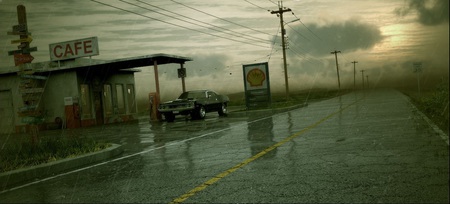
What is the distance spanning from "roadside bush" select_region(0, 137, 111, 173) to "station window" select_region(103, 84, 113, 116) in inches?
692

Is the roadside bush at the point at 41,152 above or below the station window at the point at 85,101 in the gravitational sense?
below

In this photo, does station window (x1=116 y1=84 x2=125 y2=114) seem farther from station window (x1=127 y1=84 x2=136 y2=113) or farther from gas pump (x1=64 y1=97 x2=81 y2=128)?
gas pump (x1=64 y1=97 x2=81 y2=128)

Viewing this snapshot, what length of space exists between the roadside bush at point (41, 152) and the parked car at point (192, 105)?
12.0 meters

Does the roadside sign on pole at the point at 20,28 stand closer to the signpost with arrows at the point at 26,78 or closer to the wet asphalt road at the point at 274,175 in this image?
the signpost with arrows at the point at 26,78

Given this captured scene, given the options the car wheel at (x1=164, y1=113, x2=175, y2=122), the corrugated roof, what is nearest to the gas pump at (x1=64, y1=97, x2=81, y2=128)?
the corrugated roof

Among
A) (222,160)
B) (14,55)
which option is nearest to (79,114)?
(14,55)

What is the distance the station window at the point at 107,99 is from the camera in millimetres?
27270

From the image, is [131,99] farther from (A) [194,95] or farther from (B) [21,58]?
(B) [21,58]

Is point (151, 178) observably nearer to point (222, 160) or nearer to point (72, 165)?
point (222, 160)

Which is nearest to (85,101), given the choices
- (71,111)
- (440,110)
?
(71,111)

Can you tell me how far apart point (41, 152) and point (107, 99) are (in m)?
19.2

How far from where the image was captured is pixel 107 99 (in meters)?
27.7

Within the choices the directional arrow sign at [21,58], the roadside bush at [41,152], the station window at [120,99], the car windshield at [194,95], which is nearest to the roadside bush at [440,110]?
the roadside bush at [41,152]

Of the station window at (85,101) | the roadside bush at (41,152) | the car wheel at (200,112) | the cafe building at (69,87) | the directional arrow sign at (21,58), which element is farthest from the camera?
the station window at (85,101)
